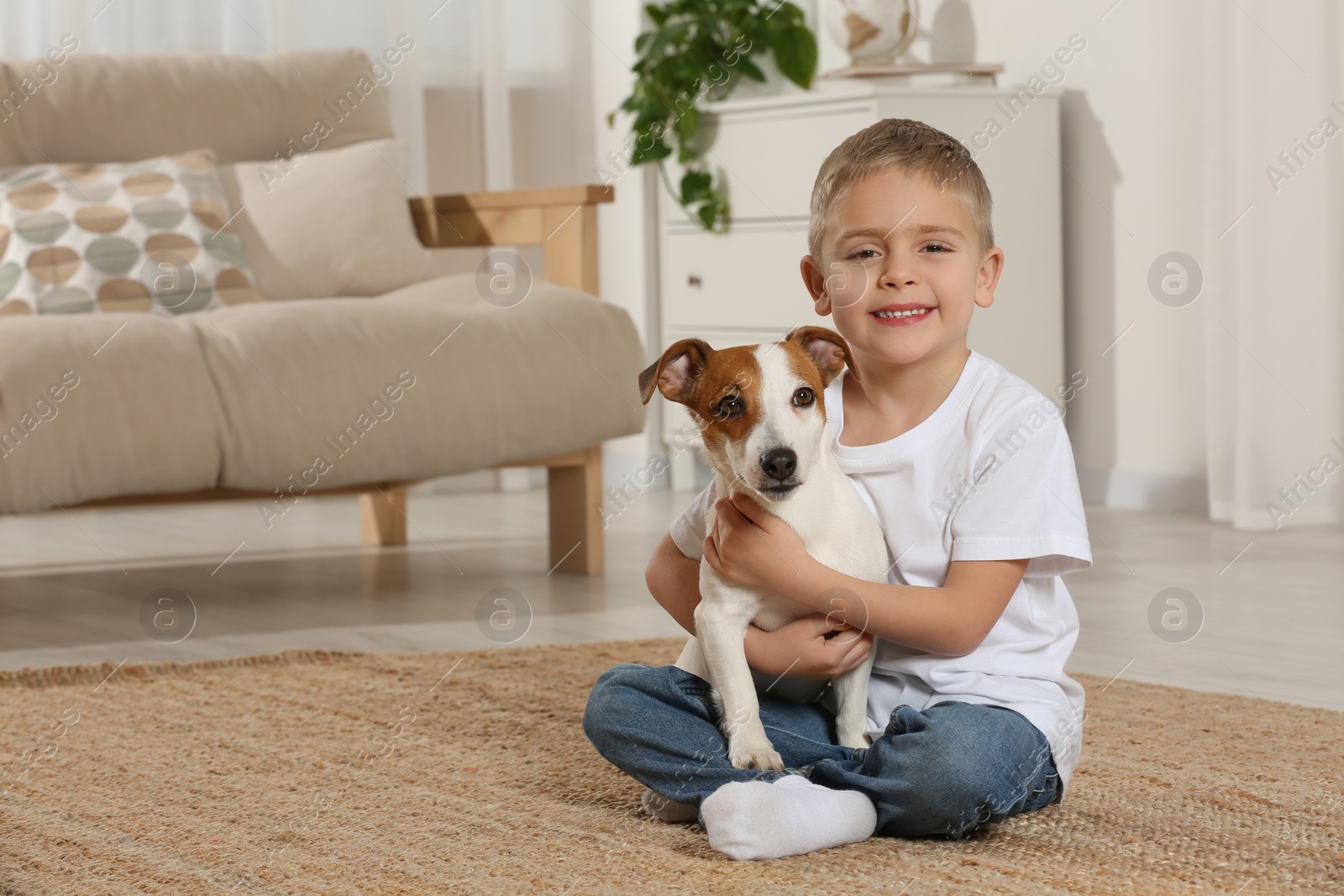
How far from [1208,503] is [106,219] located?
8.06 ft

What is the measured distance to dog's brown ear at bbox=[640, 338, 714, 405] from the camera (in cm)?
127

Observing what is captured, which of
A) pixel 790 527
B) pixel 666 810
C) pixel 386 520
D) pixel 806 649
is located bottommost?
pixel 386 520

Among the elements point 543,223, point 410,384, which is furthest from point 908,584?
point 543,223

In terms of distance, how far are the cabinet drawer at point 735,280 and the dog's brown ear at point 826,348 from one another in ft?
7.15

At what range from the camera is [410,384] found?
246 centimetres

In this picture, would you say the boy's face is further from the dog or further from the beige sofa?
the beige sofa

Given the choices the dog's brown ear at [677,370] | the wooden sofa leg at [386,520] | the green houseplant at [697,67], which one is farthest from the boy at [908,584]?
the green houseplant at [697,67]

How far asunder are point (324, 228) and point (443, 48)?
138cm

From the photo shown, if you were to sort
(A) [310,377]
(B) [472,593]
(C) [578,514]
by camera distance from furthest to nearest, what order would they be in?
(C) [578,514]
(B) [472,593]
(A) [310,377]

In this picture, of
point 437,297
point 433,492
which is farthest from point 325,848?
point 433,492

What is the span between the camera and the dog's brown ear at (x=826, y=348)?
1.31 metres

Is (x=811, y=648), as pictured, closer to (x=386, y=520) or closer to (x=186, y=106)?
(x=386, y=520)

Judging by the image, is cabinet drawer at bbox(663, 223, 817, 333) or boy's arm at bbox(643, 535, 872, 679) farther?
cabinet drawer at bbox(663, 223, 817, 333)

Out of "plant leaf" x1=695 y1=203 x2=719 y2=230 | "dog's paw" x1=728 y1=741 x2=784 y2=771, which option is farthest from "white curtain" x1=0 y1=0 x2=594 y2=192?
"dog's paw" x1=728 y1=741 x2=784 y2=771
